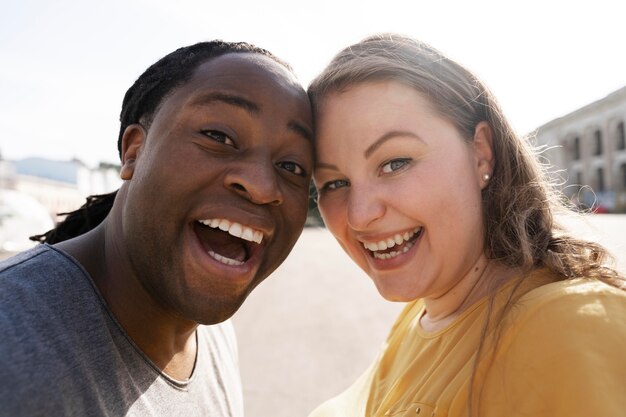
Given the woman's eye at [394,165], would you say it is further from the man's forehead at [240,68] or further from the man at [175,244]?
the man's forehead at [240,68]

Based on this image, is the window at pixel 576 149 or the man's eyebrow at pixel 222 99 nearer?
the man's eyebrow at pixel 222 99

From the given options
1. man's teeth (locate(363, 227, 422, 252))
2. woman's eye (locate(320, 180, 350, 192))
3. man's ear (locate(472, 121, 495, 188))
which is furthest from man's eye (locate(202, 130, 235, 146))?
man's ear (locate(472, 121, 495, 188))

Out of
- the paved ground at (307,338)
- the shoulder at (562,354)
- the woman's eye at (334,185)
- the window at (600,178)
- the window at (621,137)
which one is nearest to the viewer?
the shoulder at (562,354)

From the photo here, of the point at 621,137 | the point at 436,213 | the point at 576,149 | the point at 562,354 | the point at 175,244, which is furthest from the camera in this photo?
the point at 576,149

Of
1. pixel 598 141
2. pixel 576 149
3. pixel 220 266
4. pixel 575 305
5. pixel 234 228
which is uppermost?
pixel 234 228

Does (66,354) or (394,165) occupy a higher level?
(394,165)

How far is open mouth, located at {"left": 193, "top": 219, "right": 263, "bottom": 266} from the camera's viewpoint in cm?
168

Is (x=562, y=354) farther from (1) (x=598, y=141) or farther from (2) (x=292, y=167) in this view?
(1) (x=598, y=141)

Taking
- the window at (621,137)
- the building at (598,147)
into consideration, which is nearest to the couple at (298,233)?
the building at (598,147)

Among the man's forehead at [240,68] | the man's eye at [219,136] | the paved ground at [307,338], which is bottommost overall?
the paved ground at [307,338]

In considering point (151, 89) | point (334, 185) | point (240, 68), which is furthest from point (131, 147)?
point (334, 185)

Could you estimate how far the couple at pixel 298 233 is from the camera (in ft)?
4.43

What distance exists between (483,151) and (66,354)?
66.4 inches

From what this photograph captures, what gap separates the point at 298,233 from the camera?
197 cm
